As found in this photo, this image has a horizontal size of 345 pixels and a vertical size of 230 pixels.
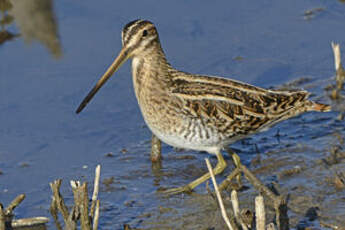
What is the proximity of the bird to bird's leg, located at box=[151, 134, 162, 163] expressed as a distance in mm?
Answer: 415

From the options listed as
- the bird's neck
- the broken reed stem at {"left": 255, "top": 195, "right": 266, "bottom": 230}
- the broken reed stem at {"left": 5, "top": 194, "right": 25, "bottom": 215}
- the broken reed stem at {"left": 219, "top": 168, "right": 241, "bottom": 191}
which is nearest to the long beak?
the bird's neck

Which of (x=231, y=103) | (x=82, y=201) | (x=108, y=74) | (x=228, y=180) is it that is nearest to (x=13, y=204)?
(x=82, y=201)

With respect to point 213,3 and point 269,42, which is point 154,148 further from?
point 213,3

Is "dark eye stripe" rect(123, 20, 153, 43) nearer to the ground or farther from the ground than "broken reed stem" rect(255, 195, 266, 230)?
farther from the ground

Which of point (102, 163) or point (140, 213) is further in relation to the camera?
point (102, 163)

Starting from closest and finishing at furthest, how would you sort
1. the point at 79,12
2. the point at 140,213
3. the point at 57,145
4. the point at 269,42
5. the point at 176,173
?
1. the point at 140,213
2. the point at 176,173
3. the point at 57,145
4. the point at 269,42
5. the point at 79,12

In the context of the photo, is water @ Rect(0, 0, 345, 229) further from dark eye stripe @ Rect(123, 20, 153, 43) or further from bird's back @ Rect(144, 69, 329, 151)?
dark eye stripe @ Rect(123, 20, 153, 43)

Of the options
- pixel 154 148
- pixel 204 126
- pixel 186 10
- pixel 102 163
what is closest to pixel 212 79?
pixel 204 126

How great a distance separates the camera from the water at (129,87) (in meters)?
5.54

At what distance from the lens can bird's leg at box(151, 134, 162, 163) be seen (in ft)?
19.2

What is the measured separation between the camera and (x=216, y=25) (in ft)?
26.9

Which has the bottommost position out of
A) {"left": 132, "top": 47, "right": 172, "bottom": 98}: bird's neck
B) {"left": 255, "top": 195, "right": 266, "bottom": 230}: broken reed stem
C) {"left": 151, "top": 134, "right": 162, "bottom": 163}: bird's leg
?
{"left": 255, "top": 195, "right": 266, "bottom": 230}: broken reed stem

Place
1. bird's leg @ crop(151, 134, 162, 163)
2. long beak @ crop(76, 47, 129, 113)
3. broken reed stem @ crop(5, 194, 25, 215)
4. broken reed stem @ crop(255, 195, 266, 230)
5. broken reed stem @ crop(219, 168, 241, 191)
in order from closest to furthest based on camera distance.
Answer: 1. broken reed stem @ crop(255, 195, 266, 230)
2. broken reed stem @ crop(5, 194, 25, 215)
3. long beak @ crop(76, 47, 129, 113)
4. broken reed stem @ crop(219, 168, 241, 191)
5. bird's leg @ crop(151, 134, 162, 163)

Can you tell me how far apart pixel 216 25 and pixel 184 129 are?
10.5ft
